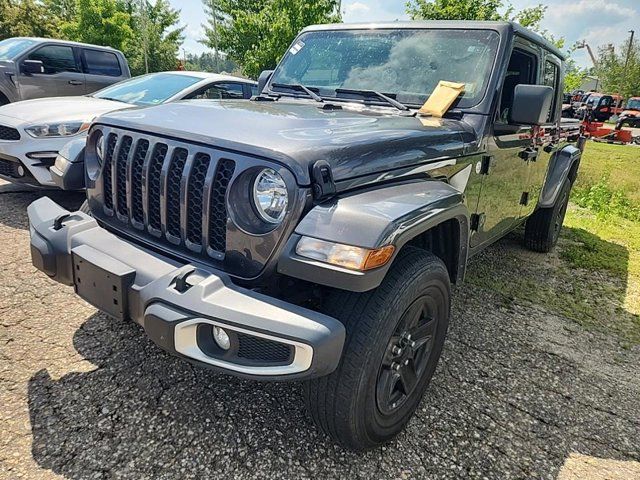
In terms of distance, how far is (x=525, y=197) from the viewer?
3.76 meters

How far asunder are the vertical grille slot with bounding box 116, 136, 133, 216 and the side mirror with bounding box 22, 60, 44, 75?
22.8ft

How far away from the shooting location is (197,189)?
1.87m

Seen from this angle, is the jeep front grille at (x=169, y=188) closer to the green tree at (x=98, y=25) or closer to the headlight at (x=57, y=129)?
the headlight at (x=57, y=129)

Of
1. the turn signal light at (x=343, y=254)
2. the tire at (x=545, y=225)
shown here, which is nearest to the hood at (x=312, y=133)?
the turn signal light at (x=343, y=254)

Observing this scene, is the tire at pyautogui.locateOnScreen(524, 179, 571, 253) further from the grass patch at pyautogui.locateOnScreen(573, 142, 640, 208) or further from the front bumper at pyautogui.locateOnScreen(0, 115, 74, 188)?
the front bumper at pyautogui.locateOnScreen(0, 115, 74, 188)

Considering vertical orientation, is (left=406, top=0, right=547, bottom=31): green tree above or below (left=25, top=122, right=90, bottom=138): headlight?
above

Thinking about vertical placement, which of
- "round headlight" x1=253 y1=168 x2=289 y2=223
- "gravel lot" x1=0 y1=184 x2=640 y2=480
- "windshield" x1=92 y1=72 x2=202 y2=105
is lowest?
"gravel lot" x1=0 y1=184 x2=640 y2=480

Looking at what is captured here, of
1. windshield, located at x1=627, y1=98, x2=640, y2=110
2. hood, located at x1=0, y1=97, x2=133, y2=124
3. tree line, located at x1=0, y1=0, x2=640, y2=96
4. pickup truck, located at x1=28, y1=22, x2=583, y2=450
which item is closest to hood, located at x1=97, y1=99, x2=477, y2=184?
pickup truck, located at x1=28, y1=22, x2=583, y2=450

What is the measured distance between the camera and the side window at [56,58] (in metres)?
8.03

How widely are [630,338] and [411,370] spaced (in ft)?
7.39

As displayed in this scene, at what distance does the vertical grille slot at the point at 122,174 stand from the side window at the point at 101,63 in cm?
766

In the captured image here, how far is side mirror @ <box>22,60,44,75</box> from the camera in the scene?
297 inches

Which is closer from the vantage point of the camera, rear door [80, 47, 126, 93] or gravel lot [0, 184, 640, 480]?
gravel lot [0, 184, 640, 480]

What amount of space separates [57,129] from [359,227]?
13.9 ft
